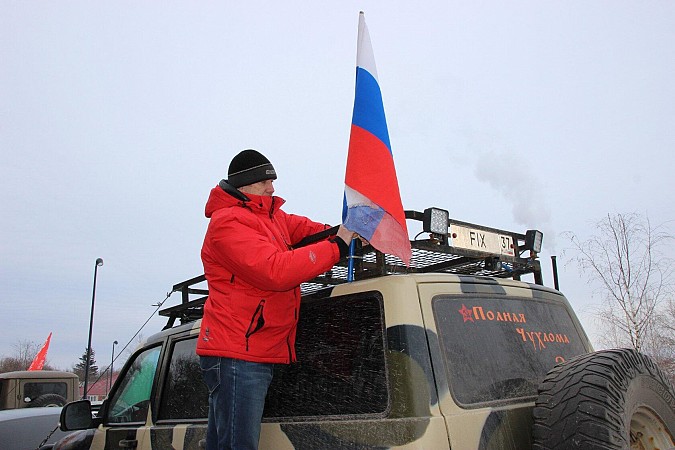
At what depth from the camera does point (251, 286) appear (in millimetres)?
2760

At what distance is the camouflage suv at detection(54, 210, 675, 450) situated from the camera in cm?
218

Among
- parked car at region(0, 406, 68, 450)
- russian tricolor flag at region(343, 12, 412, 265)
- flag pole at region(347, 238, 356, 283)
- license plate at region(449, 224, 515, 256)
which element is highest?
russian tricolor flag at region(343, 12, 412, 265)

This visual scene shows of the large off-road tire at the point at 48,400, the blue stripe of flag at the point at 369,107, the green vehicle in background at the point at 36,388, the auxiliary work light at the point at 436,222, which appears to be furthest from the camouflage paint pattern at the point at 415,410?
the green vehicle in background at the point at 36,388

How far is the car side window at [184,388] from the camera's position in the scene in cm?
329

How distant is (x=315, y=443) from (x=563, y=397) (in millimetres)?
950

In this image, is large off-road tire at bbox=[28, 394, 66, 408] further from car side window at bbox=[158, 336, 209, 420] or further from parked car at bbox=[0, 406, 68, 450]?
car side window at bbox=[158, 336, 209, 420]

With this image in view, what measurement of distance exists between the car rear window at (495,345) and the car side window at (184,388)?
1.47m

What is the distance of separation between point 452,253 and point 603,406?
96cm

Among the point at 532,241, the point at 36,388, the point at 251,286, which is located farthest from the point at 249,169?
the point at 36,388

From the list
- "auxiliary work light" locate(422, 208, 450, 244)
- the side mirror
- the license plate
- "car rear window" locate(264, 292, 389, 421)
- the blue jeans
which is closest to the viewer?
"car rear window" locate(264, 292, 389, 421)

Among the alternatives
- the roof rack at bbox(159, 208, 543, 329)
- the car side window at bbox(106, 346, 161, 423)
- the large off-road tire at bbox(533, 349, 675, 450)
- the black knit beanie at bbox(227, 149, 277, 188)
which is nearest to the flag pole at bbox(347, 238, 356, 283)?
the roof rack at bbox(159, 208, 543, 329)

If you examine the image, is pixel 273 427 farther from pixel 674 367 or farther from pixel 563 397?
pixel 674 367

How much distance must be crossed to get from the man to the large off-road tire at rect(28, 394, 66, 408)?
9318 millimetres

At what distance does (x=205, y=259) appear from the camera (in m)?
2.98
